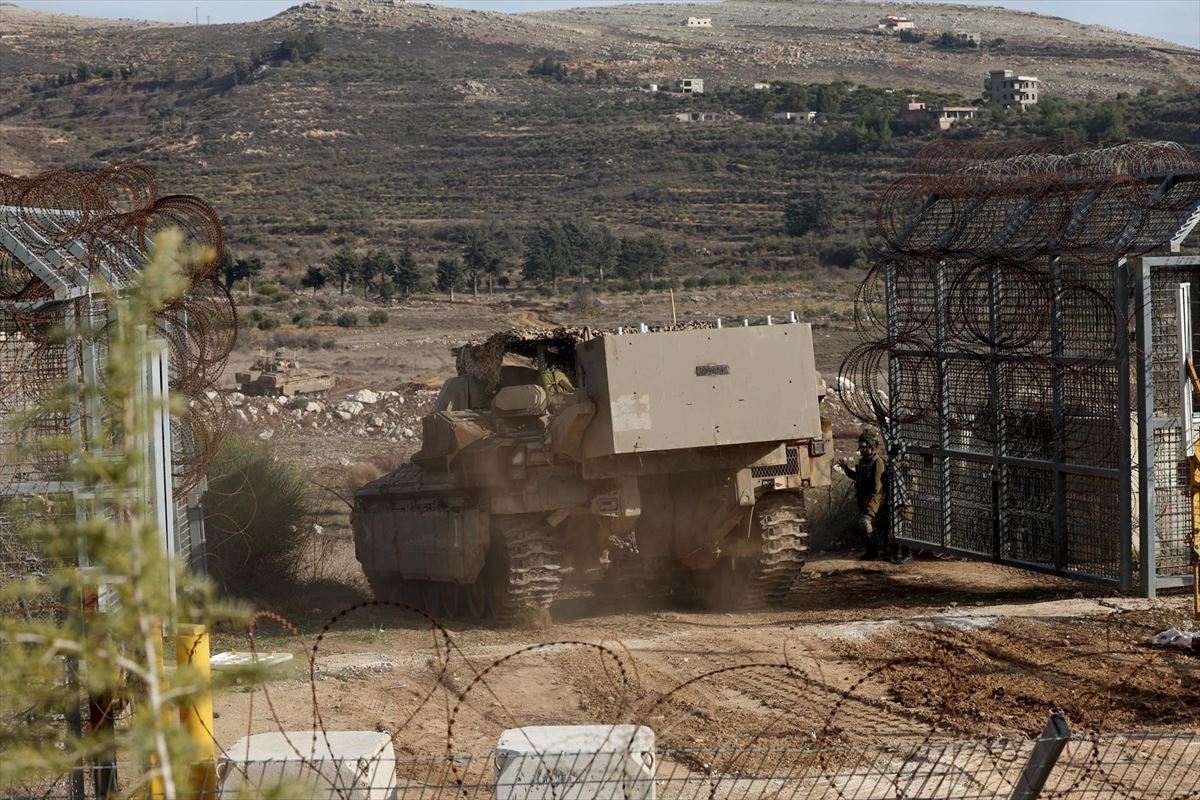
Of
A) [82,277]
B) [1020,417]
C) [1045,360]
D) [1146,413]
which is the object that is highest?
[82,277]

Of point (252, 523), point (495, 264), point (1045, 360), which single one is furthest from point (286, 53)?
point (1045, 360)

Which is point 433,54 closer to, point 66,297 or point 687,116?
point 687,116

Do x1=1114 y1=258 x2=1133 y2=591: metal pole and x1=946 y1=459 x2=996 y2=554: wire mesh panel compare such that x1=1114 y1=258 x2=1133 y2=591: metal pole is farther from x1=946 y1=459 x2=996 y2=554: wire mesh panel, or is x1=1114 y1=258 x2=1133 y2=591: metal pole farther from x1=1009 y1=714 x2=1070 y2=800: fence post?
x1=1009 y1=714 x2=1070 y2=800: fence post

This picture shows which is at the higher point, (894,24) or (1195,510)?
(894,24)

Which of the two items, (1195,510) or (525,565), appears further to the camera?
(525,565)

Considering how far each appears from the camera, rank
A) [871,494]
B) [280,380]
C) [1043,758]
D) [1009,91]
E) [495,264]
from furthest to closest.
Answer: [1009,91]
[495,264]
[280,380]
[871,494]
[1043,758]

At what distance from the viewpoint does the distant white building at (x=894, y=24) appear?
10381 cm

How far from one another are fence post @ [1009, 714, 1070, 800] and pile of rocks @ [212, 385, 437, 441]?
21417 mm

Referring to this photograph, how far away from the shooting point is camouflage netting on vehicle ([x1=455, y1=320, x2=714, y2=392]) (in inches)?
550

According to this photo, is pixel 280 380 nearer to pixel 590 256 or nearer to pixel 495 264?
pixel 495 264

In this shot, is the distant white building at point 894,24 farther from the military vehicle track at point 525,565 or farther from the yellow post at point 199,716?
the yellow post at point 199,716

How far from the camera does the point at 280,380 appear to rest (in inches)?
1186

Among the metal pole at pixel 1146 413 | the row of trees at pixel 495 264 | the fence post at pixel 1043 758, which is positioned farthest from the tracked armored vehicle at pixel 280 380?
the fence post at pixel 1043 758

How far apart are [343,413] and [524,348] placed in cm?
1438
